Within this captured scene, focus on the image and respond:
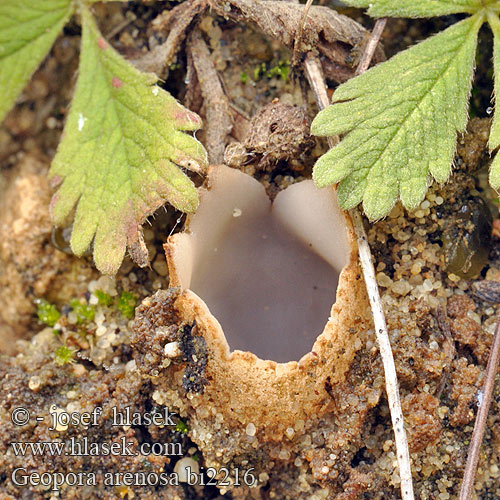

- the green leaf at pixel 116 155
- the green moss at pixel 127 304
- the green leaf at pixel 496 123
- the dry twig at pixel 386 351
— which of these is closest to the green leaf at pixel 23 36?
the green leaf at pixel 116 155

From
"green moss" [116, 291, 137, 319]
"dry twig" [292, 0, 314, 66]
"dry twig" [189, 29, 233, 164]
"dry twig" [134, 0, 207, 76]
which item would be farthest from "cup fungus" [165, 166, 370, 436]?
"dry twig" [134, 0, 207, 76]

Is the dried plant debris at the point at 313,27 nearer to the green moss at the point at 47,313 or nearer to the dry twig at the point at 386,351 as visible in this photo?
the dry twig at the point at 386,351

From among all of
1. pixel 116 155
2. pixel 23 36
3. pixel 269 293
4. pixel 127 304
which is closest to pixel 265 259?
pixel 269 293

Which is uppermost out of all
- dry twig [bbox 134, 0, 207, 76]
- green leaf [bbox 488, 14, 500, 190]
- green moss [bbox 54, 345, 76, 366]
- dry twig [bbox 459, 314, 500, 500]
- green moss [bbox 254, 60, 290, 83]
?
dry twig [bbox 134, 0, 207, 76]

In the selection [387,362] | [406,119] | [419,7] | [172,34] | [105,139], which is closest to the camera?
[387,362]

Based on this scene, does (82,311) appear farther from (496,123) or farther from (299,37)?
(496,123)

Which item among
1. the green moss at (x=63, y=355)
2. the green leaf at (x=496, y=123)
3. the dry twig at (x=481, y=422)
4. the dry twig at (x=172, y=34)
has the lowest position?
the dry twig at (x=481, y=422)

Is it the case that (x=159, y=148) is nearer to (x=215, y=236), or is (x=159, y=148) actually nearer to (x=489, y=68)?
(x=215, y=236)

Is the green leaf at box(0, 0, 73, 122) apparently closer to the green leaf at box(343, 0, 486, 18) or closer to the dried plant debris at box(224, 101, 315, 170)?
the dried plant debris at box(224, 101, 315, 170)
